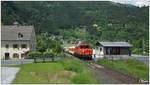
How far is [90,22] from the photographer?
111938mm

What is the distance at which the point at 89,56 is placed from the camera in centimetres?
2734

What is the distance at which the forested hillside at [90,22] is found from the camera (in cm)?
7197

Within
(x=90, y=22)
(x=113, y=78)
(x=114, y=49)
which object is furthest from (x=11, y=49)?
(x=90, y=22)

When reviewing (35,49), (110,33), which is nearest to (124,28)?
(110,33)

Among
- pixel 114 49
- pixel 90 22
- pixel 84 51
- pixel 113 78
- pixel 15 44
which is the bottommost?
pixel 113 78

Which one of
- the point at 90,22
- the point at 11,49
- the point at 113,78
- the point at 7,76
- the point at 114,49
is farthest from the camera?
the point at 90,22

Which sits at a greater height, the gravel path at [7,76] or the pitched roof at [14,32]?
the pitched roof at [14,32]

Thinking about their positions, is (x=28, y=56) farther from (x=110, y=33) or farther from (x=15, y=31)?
(x=110, y=33)

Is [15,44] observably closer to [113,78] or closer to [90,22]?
[113,78]

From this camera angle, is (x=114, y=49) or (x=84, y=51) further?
(x=114, y=49)

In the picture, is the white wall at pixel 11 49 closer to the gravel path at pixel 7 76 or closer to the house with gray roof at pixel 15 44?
the house with gray roof at pixel 15 44

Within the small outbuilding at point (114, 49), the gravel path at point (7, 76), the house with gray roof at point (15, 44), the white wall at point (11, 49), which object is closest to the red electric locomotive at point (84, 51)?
the small outbuilding at point (114, 49)

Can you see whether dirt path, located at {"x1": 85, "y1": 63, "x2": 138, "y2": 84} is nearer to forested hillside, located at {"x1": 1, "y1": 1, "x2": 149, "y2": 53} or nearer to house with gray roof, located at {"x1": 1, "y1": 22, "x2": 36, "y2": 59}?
house with gray roof, located at {"x1": 1, "y1": 22, "x2": 36, "y2": 59}

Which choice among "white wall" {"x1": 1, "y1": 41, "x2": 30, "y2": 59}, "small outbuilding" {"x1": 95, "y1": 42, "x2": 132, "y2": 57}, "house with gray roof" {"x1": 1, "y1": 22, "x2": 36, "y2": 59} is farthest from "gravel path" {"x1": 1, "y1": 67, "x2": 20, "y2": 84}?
"small outbuilding" {"x1": 95, "y1": 42, "x2": 132, "y2": 57}
